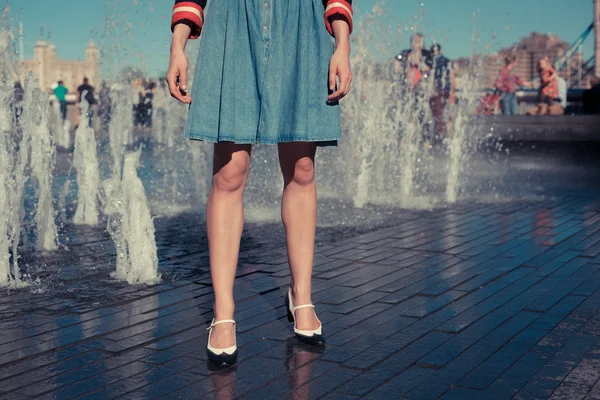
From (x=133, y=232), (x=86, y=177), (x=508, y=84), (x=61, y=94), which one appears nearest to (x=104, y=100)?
(x=61, y=94)

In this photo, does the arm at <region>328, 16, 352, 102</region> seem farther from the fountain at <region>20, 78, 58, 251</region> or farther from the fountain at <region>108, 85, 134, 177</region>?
the fountain at <region>108, 85, 134, 177</region>

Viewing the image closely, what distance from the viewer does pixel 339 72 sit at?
2.77 m

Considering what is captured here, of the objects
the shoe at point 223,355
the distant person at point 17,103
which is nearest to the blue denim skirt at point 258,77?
the shoe at point 223,355

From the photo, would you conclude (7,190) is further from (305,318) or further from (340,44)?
(340,44)

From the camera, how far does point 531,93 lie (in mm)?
23969

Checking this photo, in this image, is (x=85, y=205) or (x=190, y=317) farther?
(x=85, y=205)

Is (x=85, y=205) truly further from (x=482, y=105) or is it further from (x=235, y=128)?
(x=482, y=105)

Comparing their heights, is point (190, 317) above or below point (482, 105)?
below

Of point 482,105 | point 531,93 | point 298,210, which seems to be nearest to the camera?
point 298,210

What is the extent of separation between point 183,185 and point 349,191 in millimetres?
2146

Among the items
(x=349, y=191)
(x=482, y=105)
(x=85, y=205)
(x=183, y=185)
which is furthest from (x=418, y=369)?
(x=482, y=105)

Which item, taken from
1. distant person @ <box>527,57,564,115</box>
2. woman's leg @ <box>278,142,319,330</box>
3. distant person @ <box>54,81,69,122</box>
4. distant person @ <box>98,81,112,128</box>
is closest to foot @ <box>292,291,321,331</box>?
woman's leg @ <box>278,142,319,330</box>

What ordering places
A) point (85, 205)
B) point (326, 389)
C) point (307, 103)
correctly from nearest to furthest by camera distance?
1. point (326, 389)
2. point (307, 103)
3. point (85, 205)

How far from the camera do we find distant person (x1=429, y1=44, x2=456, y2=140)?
1296 centimetres
